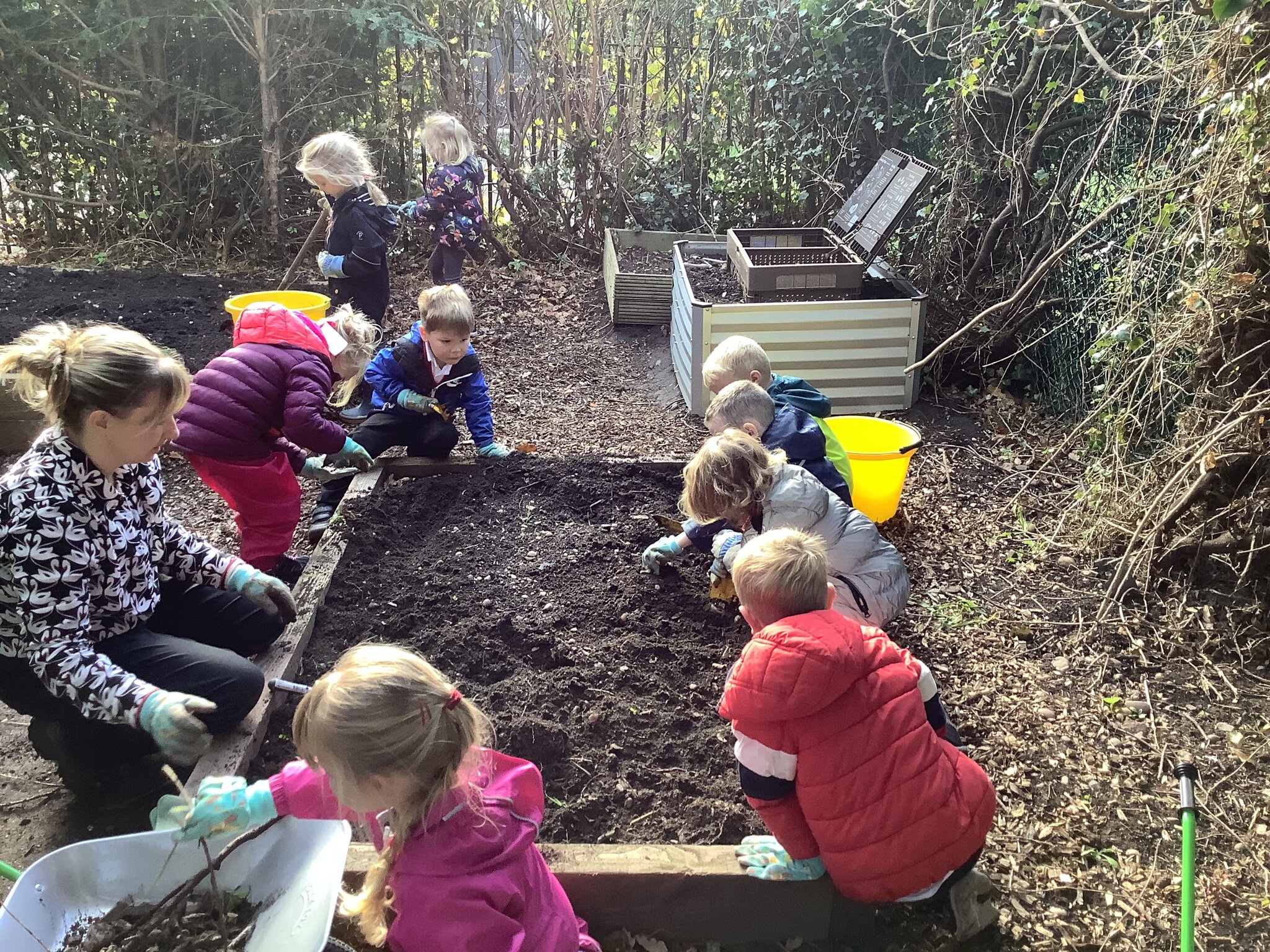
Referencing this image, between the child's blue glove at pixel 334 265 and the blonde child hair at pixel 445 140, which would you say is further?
the blonde child hair at pixel 445 140

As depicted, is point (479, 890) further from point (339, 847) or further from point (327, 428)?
point (327, 428)

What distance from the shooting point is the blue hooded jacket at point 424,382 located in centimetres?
420

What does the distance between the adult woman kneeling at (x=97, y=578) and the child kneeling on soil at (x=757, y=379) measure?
1.89m

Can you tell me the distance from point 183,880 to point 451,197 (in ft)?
18.2

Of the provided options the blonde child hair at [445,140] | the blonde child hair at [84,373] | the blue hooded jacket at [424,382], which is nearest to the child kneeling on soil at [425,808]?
the blonde child hair at [84,373]

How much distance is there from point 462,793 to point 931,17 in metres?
5.16

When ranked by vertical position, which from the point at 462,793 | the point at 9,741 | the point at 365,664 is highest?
the point at 365,664

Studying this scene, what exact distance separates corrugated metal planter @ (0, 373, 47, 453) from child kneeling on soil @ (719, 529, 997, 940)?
13.7ft

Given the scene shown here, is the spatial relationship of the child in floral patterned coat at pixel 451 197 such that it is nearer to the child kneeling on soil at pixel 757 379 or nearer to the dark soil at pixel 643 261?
the dark soil at pixel 643 261

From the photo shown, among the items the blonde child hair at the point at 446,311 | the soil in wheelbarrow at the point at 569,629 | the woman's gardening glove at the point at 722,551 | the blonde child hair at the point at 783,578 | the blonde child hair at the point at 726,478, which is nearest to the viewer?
Result: the blonde child hair at the point at 783,578

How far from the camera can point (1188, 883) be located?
1744 millimetres

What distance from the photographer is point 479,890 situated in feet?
5.11

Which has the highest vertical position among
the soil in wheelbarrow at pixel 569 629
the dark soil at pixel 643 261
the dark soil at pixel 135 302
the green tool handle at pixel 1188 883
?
the green tool handle at pixel 1188 883

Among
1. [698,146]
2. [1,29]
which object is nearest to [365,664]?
[698,146]
